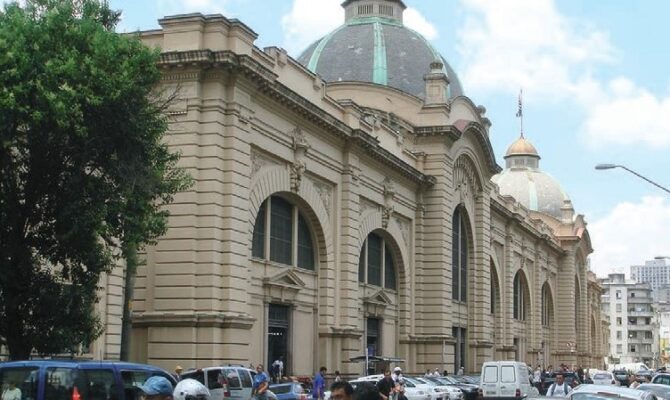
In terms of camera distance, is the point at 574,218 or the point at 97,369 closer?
the point at 97,369

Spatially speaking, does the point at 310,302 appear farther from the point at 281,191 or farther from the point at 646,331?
the point at 646,331

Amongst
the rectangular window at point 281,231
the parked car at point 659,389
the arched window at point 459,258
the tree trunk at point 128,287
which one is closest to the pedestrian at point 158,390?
the tree trunk at point 128,287

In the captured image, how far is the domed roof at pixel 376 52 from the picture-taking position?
2448 inches

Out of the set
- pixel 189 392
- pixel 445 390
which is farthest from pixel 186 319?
pixel 189 392

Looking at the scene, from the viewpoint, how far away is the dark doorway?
39.5 m

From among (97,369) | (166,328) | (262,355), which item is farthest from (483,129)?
(97,369)

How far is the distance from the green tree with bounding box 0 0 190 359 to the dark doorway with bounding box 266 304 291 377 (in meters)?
15.4

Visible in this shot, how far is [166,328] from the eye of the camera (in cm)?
3400

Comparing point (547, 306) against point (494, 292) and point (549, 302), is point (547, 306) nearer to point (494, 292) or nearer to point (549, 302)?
point (549, 302)

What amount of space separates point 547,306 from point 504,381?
55.7m

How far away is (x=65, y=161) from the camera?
928 inches

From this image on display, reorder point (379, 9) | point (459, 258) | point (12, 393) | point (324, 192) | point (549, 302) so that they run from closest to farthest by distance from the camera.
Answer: point (12, 393) → point (324, 192) → point (459, 258) → point (379, 9) → point (549, 302)

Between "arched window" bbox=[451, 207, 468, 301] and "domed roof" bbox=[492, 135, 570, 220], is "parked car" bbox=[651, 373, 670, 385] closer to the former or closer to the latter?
"arched window" bbox=[451, 207, 468, 301]

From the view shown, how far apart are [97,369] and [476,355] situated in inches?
1872
